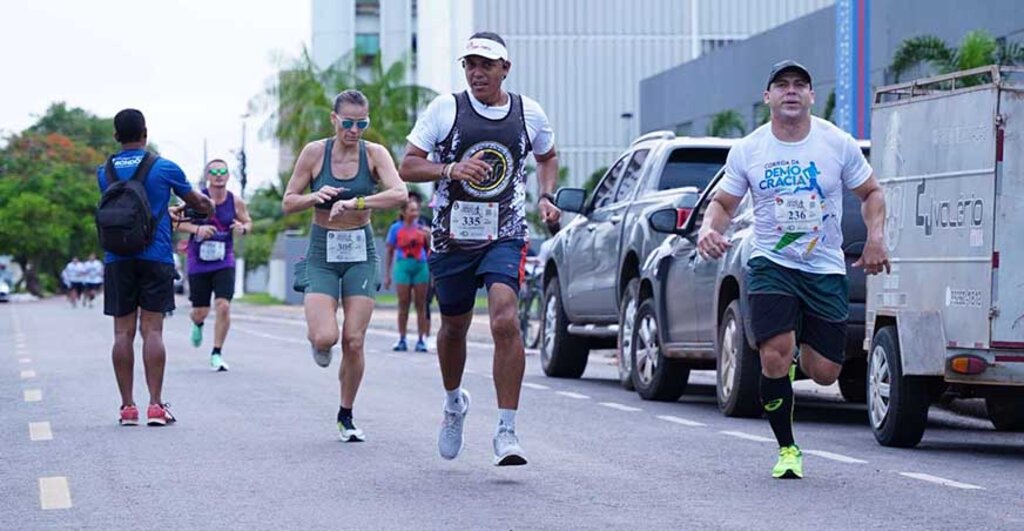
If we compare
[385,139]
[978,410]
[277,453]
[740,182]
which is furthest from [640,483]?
[385,139]

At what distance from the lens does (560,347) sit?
19.4 m

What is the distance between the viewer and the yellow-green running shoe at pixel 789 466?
9875 millimetres

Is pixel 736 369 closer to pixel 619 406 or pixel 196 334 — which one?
pixel 619 406

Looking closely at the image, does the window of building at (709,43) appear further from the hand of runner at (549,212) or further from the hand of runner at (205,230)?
the hand of runner at (549,212)

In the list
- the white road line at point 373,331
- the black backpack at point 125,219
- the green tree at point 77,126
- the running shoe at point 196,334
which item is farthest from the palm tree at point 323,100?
the green tree at point 77,126

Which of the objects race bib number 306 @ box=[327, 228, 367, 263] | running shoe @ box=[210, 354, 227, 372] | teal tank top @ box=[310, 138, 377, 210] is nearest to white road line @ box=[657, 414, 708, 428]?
race bib number 306 @ box=[327, 228, 367, 263]

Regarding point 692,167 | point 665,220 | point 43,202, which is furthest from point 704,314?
point 43,202

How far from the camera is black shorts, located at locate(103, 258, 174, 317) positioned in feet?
41.4

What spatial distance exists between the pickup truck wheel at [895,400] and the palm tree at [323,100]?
4568 cm

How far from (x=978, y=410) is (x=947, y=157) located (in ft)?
13.3

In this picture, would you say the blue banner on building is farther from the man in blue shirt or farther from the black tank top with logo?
the black tank top with logo

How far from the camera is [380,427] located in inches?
500

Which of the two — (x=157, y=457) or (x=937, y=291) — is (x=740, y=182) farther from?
(x=157, y=457)

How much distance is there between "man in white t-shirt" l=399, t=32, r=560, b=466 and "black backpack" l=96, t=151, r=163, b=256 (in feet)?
9.03
